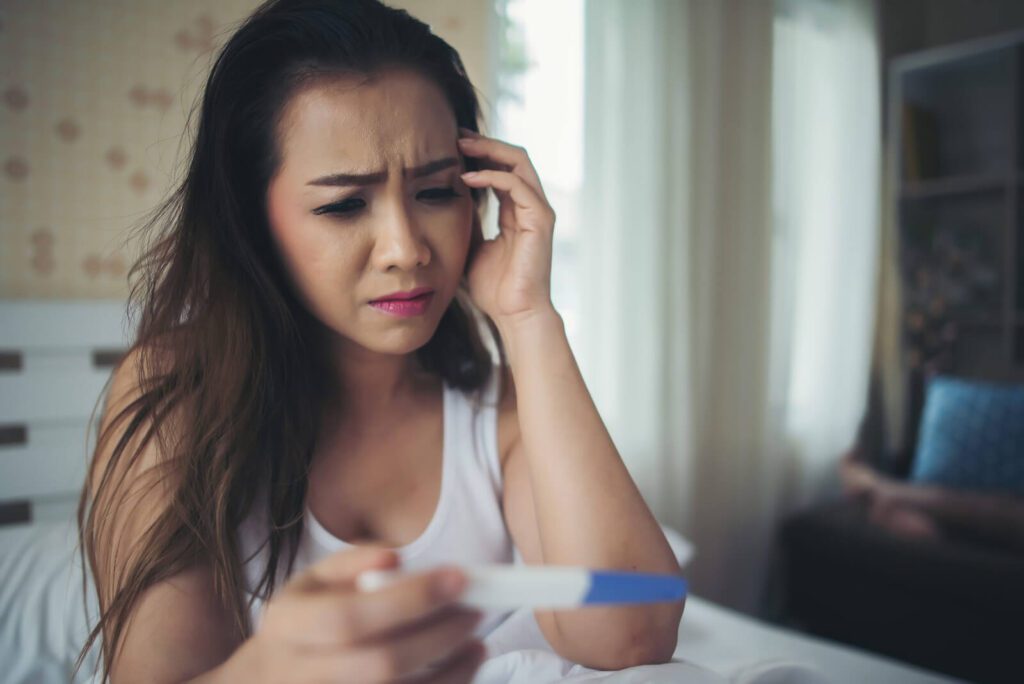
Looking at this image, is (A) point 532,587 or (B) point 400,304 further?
(B) point 400,304

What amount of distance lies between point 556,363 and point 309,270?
0.86ft

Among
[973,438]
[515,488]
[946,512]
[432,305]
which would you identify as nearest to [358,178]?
[432,305]

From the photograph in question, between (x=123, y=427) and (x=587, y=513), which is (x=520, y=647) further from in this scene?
(x=123, y=427)

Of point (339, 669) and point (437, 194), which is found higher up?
point (437, 194)

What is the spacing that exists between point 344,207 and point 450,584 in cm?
40

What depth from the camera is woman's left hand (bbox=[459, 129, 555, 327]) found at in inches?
28.5

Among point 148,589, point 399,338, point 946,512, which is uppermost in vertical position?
point 399,338

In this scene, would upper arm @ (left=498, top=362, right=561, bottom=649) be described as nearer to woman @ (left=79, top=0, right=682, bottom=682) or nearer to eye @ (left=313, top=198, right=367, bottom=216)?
woman @ (left=79, top=0, right=682, bottom=682)

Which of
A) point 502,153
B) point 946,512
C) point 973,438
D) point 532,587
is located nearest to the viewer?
point 532,587

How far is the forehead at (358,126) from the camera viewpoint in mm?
608

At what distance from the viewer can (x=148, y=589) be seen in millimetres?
613

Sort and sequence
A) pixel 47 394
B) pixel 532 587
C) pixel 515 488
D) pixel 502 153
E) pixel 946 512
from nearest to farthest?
pixel 532 587 < pixel 502 153 < pixel 515 488 < pixel 47 394 < pixel 946 512

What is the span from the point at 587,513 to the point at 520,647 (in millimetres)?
230

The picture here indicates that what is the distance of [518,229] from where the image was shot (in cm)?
75
